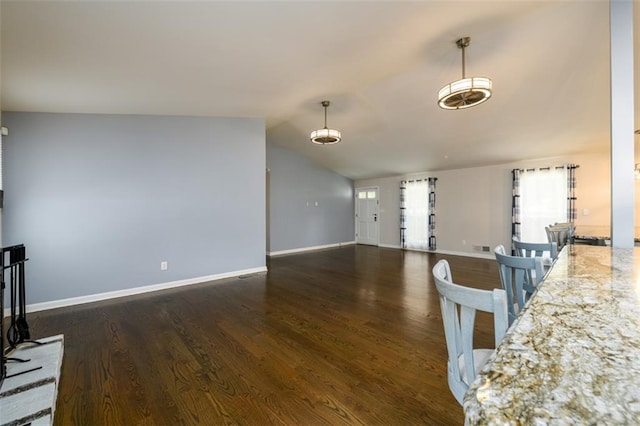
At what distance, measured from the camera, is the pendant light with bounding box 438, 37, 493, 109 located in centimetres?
270

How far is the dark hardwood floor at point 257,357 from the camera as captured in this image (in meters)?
1.65

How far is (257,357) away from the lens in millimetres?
2238

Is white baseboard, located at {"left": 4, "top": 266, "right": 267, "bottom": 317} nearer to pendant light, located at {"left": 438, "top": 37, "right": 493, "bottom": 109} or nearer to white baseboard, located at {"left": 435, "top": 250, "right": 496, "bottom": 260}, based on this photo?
pendant light, located at {"left": 438, "top": 37, "right": 493, "bottom": 109}

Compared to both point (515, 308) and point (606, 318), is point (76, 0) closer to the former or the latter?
point (606, 318)

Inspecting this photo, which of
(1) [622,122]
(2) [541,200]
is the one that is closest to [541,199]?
(2) [541,200]

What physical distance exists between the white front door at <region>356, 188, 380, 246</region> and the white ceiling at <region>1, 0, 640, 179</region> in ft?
12.8

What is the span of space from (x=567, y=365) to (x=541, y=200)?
658 centimetres

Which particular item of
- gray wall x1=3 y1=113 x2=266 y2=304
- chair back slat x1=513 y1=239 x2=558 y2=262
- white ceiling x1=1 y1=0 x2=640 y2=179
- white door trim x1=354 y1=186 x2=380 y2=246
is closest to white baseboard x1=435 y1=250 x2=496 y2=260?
white door trim x1=354 y1=186 x2=380 y2=246

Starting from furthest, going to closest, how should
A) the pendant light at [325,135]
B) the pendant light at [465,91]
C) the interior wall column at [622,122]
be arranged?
1. the pendant light at [325,135]
2. the pendant light at [465,91]
3. the interior wall column at [622,122]

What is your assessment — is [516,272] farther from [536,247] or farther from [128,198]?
[128,198]

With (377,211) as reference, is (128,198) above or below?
above

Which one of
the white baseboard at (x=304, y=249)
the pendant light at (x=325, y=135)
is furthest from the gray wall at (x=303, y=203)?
the pendant light at (x=325, y=135)

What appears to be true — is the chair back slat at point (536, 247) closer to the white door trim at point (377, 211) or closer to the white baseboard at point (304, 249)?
the white baseboard at point (304, 249)

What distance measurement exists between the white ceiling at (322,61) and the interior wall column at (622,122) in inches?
27.8
